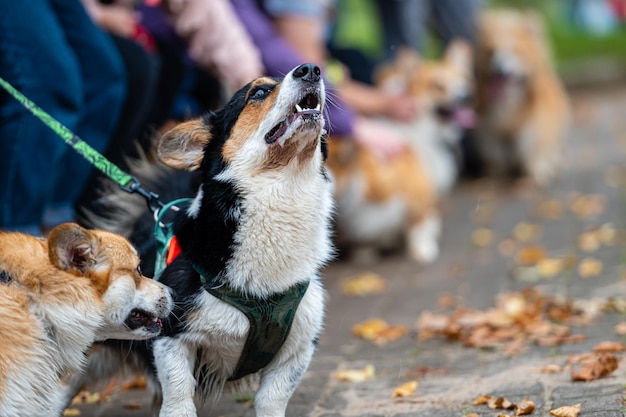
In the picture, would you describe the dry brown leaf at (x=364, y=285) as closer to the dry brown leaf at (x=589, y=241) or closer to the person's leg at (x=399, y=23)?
the dry brown leaf at (x=589, y=241)

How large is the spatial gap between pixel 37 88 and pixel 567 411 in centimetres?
261

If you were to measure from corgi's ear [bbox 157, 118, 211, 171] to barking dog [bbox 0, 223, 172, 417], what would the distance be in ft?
1.53

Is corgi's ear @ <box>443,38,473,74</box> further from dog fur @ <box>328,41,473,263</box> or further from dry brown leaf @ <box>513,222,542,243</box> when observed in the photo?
A: dry brown leaf @ <box>513,222,542,243</box>

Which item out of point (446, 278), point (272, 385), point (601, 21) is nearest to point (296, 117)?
point (272, 385)

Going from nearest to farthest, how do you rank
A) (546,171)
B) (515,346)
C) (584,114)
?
1. (515,346)
2. (546,171)
3. (584,114)

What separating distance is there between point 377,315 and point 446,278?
0.97m

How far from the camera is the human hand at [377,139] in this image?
22.3 ft

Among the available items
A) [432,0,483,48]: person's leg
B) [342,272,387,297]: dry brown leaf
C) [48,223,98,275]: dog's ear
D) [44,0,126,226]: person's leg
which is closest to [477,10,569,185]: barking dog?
[432,0,483,48]: person's leg

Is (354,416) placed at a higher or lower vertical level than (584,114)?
lower

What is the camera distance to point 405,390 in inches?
141

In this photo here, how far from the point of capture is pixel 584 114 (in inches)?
517

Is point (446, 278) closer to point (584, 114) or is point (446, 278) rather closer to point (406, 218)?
point (406, 218)

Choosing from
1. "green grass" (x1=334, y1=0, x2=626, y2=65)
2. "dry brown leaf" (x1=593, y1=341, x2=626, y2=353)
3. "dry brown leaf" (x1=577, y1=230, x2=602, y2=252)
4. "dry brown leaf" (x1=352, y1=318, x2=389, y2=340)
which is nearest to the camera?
"dry brown leaf" (x1=593, y1=341, x2=626, y2=353)

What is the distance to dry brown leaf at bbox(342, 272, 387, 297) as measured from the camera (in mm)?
5676
